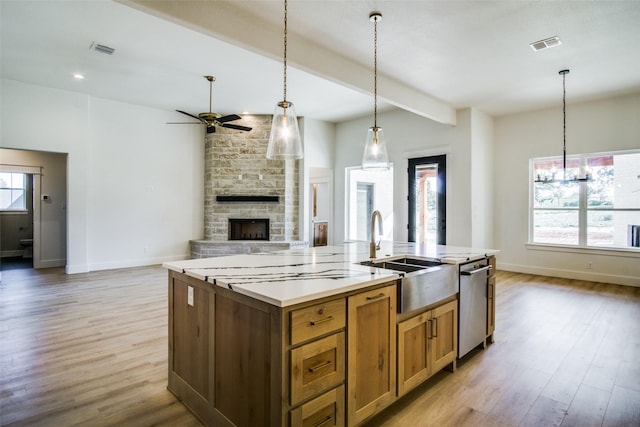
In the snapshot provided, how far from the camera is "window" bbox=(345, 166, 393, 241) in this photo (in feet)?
27.1

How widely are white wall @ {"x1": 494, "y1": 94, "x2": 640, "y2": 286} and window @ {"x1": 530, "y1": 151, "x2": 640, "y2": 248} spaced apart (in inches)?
6.9

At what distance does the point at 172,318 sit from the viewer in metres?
A: 2.27

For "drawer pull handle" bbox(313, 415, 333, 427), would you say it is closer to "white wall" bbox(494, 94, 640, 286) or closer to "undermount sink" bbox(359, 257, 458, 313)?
"undermount sink" bbox(359, 257, 458, 313)

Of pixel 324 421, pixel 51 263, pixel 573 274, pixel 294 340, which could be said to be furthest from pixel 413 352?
pixel 51 263

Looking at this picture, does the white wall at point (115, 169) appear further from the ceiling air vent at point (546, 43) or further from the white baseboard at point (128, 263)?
the ceiling air vent at point (546, 43)

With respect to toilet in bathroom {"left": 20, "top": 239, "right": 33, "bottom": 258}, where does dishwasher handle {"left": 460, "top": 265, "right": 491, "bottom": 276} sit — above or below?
above

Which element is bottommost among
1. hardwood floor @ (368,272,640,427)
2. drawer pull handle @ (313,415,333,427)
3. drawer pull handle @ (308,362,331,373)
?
hardwood floor @ (368,272,640,427)

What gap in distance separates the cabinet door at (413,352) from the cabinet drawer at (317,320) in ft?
1.85

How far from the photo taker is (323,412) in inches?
63.9

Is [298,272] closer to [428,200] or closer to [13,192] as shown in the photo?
[428,200]

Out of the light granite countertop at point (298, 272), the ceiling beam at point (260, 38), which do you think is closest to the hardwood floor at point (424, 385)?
the light granite countertop at point (298, 272)

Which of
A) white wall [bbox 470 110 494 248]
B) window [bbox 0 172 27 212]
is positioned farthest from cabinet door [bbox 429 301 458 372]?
window [bbox 0 172 27 212]

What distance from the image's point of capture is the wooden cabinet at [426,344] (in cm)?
210

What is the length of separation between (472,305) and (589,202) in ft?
15.5
